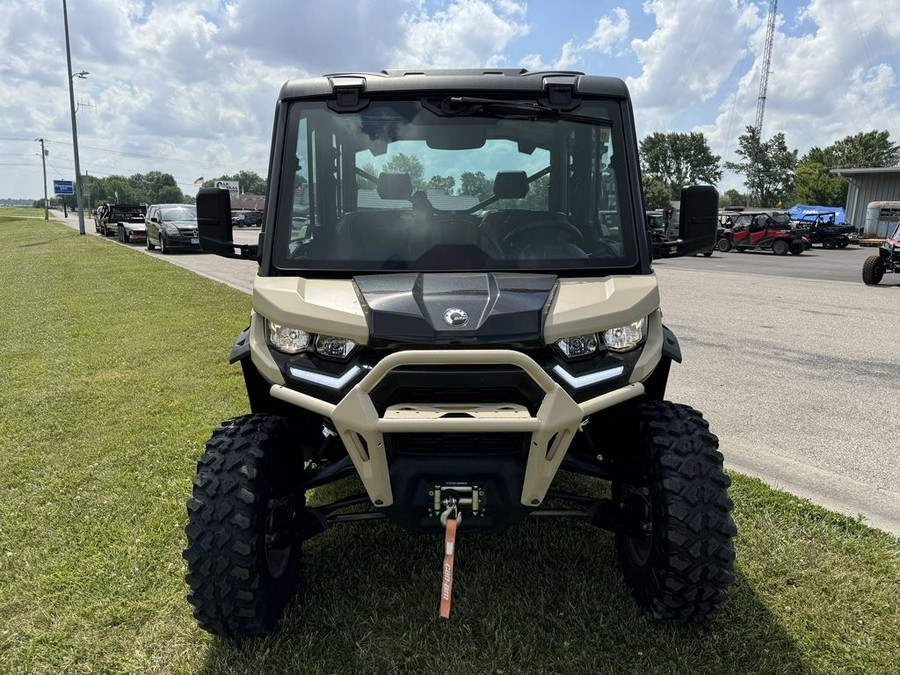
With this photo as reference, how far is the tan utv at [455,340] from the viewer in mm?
2383

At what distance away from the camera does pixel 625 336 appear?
2.57m

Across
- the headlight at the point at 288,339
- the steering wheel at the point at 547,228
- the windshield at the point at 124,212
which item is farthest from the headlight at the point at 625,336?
the windshield at the point at 124,212

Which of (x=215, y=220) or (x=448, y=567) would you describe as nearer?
(x=448, y=567)

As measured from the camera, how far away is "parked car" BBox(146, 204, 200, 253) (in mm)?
23391

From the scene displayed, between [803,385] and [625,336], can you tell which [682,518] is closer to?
[625,336]

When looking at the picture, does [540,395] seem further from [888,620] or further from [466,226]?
[888,620]

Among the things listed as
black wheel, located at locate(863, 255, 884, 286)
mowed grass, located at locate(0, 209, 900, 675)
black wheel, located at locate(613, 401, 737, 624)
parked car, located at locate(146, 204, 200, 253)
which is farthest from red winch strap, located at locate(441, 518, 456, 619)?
parked car, located at locate(146, 204, 200, 253)

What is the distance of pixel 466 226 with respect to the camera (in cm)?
292

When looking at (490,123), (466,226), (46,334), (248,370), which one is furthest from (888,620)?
(46,334)

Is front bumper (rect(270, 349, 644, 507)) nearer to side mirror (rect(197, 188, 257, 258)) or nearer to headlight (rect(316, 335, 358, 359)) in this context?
headlight (rect(316, 335, 358, 359))

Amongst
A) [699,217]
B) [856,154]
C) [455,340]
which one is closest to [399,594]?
[455,340]

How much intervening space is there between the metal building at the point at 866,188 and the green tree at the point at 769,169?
51.5m

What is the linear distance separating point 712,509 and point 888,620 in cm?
108

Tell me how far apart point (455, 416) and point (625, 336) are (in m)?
0.76
